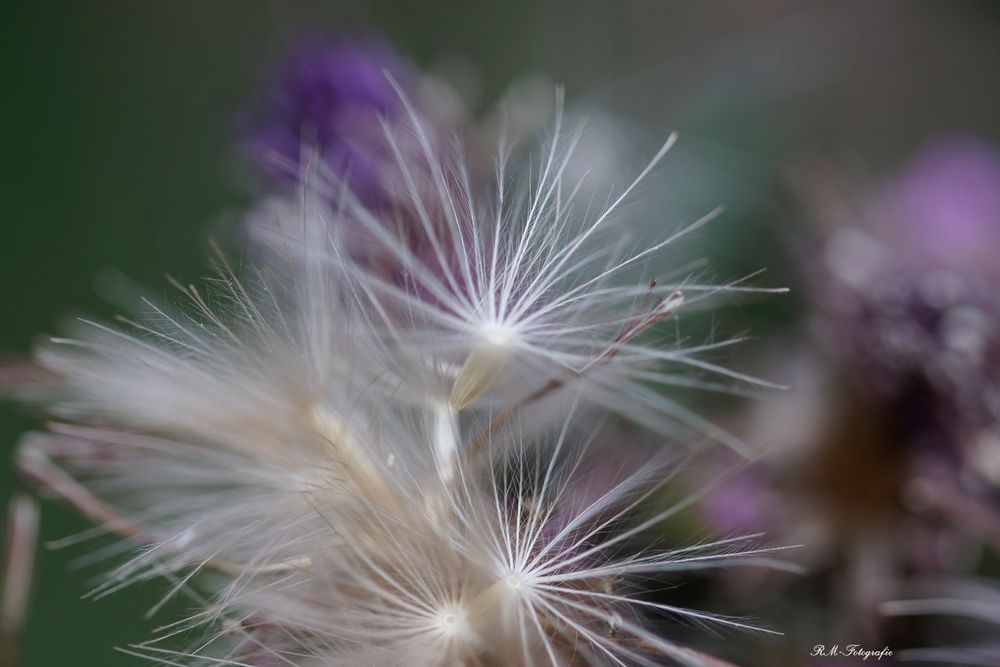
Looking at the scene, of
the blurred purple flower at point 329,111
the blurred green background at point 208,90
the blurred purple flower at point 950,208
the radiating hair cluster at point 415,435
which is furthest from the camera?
the blurred green background at point 208,90

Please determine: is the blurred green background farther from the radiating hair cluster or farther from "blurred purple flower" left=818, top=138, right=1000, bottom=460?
the radiating hair cluster

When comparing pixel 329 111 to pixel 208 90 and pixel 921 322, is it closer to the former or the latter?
pixel 921 322

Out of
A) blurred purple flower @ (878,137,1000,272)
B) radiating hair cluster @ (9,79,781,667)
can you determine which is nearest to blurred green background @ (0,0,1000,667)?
blurred purple flower @ (878,137,1000,272)

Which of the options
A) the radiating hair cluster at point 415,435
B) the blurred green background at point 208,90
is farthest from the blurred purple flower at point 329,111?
the blurred green background at point 208,90

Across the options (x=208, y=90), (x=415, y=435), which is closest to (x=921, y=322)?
(x=415, y=435)

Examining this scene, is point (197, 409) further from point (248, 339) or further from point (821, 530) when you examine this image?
point (821, 530)

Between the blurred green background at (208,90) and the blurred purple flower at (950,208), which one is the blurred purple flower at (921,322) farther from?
the blurred green background at (208,90)
